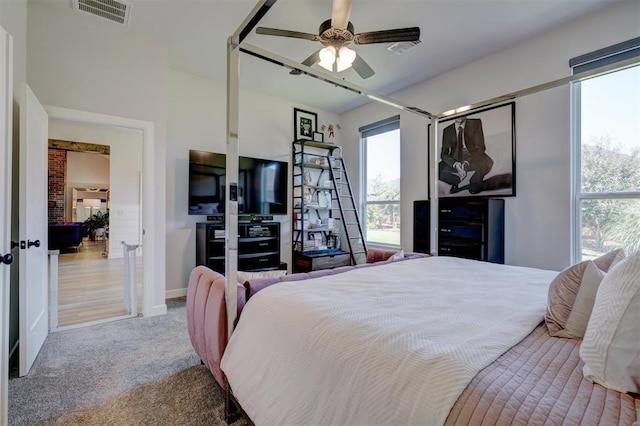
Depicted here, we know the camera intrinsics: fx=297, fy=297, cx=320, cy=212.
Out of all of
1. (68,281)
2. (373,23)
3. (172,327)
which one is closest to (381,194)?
(373,23)

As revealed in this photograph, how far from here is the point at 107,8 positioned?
8.78 feet

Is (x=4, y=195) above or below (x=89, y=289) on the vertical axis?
above

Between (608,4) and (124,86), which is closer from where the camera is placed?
(608,4)

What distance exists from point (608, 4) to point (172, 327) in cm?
479

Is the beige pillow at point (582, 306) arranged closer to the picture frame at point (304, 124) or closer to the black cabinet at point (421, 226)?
the black cabinet at point (421, 226)

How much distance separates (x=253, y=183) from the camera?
14.4 ft

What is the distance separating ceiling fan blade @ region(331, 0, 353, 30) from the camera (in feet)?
6.31

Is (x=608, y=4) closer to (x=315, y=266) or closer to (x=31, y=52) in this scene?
(x=315, y=266)

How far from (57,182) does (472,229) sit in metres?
10.5

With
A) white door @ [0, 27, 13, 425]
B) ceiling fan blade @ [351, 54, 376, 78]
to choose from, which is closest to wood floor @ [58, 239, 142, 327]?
white door @ [0, 27, 13, 425]

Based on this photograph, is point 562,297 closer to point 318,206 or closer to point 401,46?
point 401,46

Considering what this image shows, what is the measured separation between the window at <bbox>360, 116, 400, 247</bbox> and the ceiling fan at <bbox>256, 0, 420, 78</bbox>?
2.34 metres

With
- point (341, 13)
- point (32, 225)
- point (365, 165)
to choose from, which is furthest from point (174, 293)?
point (341, 13)

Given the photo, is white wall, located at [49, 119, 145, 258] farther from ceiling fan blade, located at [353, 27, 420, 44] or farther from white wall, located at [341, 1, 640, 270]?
white wall, located at [341, 1, 640, 270]
